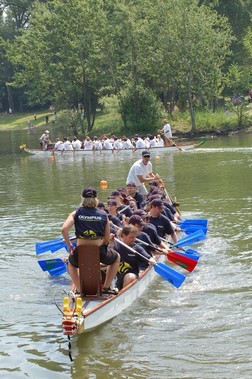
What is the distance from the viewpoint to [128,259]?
40.9 ft

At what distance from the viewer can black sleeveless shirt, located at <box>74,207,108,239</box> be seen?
35.1ft

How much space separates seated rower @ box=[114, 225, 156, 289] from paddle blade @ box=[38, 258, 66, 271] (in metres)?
2.25

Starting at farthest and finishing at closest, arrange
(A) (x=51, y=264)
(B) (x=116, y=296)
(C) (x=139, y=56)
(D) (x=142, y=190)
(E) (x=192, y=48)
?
1. (C) (x=139, y=56)
2. (E) (x=192, y=48)
3. (D) (x=142, y=190)
4. (A) (x=51, y=264)
5. (B) (x=116, y=296)

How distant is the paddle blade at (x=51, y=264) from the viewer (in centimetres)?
1416

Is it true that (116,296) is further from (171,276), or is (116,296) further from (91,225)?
(171,276)

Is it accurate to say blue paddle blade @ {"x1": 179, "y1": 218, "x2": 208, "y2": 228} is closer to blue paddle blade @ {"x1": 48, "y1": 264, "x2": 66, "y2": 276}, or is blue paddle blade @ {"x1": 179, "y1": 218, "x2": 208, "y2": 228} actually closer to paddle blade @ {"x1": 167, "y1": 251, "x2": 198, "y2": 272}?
paddle blade @ {"x1": 167, "y1": 251, "x2": 198, "y2": 272}

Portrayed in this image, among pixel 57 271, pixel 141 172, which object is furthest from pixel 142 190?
pixel 57 271

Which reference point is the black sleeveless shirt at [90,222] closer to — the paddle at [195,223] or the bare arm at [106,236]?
the bare arm at [106,236]

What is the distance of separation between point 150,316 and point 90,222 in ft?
7.99

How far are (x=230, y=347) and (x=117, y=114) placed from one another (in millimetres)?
47584

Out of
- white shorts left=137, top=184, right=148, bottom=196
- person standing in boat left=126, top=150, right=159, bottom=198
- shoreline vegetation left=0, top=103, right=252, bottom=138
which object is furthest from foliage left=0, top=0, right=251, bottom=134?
person standing in boat left=126, top=150, right=159, bottom=198

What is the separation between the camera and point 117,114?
57000mm

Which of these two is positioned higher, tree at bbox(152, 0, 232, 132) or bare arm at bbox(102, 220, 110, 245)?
tree at bbox(152, 0, 232, 132)

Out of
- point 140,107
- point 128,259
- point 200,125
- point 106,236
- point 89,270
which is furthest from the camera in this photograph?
point 140,107
